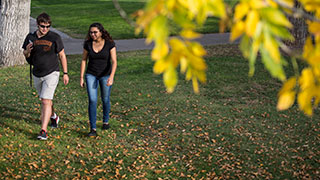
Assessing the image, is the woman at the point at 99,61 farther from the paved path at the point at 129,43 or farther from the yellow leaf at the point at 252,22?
the paved path at the point at 129,43

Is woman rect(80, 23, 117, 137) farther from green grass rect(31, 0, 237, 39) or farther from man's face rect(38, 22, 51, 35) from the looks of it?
green grass rect(31, 0, 237, 39)

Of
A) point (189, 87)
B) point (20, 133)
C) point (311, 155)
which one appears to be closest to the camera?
point (311, 155)

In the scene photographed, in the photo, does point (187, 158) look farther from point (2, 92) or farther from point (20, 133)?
point (2, 92)

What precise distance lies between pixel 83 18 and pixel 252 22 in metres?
24.9

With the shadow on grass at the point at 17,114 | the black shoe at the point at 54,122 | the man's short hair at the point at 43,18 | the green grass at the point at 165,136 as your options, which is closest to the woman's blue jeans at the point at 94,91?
the green grass at the point at 165,136

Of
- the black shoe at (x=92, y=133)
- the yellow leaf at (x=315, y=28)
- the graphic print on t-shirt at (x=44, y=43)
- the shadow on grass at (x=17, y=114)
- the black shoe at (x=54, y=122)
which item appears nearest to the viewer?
the yellow leaf at (x=315, y=28)

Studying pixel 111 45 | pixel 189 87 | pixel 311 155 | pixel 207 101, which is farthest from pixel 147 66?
pixel 311 155

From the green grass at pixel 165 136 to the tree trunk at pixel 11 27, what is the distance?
1.55m

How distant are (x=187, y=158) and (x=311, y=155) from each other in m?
1.81

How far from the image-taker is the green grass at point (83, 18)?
2128cm

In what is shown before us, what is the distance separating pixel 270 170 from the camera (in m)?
6.84

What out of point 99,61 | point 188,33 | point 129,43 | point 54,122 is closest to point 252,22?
point 188,33

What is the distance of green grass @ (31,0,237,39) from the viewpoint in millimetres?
21281

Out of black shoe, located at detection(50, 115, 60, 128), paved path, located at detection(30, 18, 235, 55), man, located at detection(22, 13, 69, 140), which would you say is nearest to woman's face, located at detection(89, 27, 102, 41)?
man, located at detection(22, 13, 69, 140)
